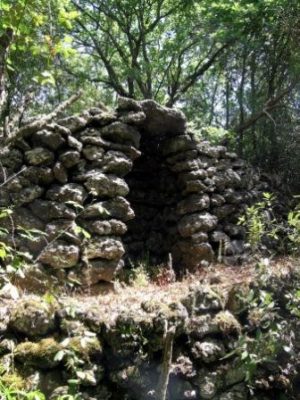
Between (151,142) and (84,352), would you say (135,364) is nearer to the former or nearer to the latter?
(84,352)

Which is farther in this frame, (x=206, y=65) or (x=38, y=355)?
(x=206, y=65)

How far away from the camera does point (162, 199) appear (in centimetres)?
795

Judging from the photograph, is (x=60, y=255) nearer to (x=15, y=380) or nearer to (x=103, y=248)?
(x=103, y=248)

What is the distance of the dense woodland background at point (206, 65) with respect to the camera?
8805 mm

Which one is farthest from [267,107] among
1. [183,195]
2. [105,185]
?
[105,185]

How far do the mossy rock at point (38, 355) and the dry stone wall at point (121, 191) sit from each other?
1.18 m

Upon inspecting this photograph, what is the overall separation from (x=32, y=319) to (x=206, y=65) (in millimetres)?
10623

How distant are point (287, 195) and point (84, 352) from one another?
573 cm

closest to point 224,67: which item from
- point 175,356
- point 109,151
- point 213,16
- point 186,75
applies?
point 213,16

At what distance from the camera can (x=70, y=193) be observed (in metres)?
5.68

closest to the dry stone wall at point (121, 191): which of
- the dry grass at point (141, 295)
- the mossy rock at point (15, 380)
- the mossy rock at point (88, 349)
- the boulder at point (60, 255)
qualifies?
the boulder at point (60, 255)

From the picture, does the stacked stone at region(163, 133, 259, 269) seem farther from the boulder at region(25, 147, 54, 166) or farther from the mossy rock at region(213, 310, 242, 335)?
the mossy rock at region(213, 310, 242, 335)

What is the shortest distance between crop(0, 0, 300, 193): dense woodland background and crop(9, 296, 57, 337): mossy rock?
10.3 ft

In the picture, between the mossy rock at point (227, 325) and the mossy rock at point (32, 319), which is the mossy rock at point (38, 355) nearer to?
the mossy rock at point (32, 319)
